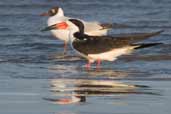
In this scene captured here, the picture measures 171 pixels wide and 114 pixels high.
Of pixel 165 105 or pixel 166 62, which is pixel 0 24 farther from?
pixel 165 105

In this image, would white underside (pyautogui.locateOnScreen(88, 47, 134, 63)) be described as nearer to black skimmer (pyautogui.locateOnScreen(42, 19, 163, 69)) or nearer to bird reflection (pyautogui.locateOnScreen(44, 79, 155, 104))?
black skimmer (pyautogui.locateOnScreen(42, 19, 163, 69))

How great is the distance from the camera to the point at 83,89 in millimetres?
10312

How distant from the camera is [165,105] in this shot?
29.8 ft

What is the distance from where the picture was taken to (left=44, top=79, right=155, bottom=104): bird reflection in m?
9.58

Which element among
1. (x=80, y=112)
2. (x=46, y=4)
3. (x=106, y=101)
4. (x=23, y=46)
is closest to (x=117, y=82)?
(x=106, y=101)

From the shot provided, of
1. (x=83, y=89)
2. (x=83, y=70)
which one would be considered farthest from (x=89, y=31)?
(x=83, y=89)

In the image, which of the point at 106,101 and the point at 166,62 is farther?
the point at 166,62

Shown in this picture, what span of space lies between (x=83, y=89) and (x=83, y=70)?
2.21 m

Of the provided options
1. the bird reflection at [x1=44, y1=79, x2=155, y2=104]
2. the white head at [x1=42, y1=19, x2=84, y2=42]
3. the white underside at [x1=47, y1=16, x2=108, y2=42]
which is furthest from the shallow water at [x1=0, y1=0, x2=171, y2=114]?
the white head at [x1=42, y1=19, x2=84, y2=42]

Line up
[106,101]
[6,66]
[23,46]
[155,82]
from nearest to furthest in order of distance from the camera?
[106,101] < [155,82] < [6,66] < [23,46]

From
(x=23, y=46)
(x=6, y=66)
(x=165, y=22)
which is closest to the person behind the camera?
(x=6, y=66)

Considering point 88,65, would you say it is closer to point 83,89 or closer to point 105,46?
point 105,46

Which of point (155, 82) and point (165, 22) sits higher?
point (165, 22)

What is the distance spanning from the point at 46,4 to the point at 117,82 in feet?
35.7
